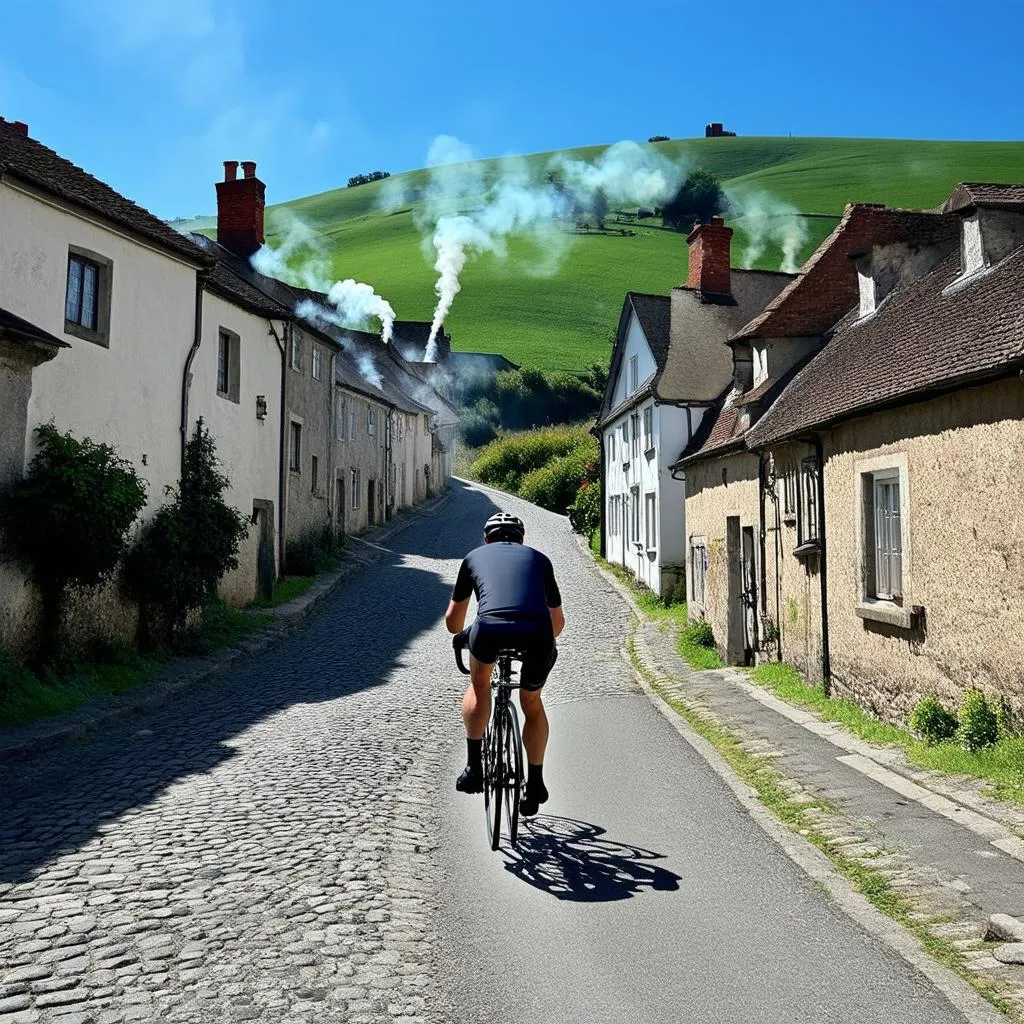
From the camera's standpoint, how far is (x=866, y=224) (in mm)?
16094

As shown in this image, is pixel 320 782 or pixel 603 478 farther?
pixel 603 478

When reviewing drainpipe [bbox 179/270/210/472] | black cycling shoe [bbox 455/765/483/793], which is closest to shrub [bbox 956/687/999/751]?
black cycling shoe [bbox 455/765/483/793]

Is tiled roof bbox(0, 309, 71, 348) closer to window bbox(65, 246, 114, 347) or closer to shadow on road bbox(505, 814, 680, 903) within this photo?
window bbox(65, 246, 114, 347)

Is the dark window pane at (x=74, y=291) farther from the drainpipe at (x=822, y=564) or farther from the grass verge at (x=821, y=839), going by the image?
the drainpipe at (x=822, y=564)

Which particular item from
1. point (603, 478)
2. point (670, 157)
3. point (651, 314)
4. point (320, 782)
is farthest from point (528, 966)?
point (670, 157)

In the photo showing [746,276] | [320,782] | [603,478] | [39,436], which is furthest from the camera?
[603,478]

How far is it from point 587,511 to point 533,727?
110ft

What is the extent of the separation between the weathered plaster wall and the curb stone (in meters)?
8.27

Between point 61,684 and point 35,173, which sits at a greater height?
point 35,173

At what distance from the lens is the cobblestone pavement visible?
448 centimetres

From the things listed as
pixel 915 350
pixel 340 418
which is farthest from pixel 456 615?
pixel 340 418

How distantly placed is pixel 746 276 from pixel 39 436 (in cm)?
1873

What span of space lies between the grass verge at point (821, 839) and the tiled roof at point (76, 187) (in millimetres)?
10210

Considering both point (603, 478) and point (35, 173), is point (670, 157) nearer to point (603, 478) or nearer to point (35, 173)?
point (603, 478)
